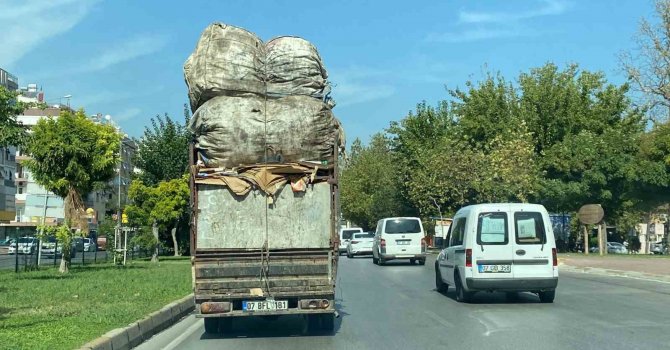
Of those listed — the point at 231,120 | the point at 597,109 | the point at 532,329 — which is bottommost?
the point at 532,329

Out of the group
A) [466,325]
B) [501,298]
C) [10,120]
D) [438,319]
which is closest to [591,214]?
[501,298]

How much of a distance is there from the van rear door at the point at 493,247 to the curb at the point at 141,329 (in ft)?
19.4

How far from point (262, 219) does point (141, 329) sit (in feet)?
8.12

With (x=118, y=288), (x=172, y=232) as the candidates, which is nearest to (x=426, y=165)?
(x=172, y=232)

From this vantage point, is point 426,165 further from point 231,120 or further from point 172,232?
point 231,120

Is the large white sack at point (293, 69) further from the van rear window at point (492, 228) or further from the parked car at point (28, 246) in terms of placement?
the parked car at point (28, 246)

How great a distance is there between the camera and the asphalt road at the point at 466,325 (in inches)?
407

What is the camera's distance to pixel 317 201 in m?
10.9

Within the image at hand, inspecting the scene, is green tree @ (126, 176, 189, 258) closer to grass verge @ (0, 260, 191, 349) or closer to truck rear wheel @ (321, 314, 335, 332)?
grass verge @ (0, 260, 191, 349)

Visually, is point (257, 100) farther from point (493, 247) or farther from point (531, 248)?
point (531, 248)

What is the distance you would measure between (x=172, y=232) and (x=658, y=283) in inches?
1111

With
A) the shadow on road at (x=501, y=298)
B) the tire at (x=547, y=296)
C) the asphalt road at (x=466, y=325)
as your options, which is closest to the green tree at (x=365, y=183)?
the shadow on road at (x=501, y=298)

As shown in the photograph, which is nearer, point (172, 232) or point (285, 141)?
point (285, 141)

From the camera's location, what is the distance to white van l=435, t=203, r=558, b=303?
1507 cm
